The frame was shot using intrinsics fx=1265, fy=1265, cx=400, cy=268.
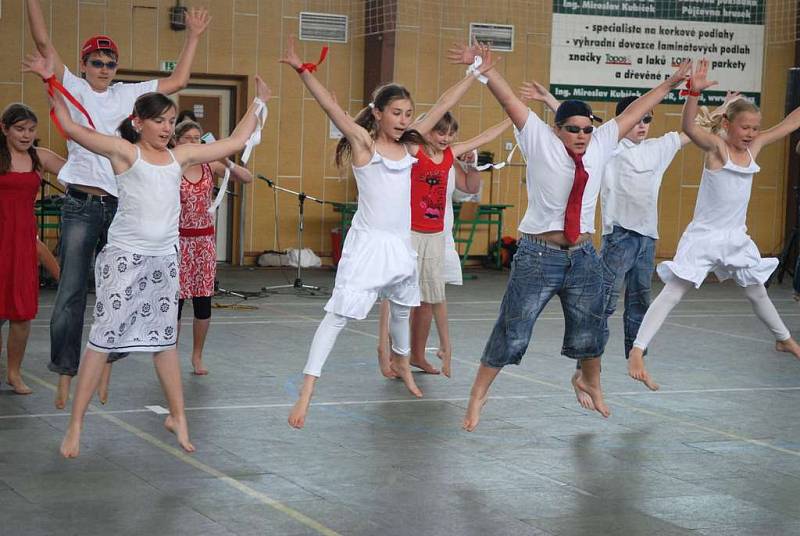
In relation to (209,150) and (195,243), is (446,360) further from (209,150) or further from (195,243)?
(209,150)

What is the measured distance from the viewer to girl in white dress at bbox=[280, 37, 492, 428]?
658cm

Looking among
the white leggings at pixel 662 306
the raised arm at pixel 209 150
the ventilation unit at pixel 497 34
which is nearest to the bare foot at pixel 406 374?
the white leggings at pixel 662 306

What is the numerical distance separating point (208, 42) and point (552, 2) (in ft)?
16.5

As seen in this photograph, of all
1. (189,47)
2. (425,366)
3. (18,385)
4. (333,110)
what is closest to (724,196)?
(425,366)

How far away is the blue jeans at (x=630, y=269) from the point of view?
855 centimetres

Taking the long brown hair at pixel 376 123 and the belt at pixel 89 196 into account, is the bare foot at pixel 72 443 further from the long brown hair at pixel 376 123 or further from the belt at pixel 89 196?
the long brown hair at pixel 376 123

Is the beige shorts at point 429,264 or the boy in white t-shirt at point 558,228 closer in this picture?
the boy in white t-shirt at point 558,228

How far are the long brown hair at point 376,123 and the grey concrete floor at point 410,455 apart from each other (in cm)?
147

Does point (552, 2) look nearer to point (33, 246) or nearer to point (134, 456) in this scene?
point (33, 246)

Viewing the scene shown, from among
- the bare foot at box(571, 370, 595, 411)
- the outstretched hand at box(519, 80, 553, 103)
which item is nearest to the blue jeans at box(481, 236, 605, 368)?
the bare foot at box(571, 370, 595, 411)

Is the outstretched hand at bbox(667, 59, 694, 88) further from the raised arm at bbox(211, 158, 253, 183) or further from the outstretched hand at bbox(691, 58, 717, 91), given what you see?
the raised arm at bbox(211, 158, 253, 183)

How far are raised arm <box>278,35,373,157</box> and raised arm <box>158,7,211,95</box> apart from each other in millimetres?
450

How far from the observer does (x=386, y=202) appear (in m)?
6.82

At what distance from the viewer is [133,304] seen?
19.4ft
